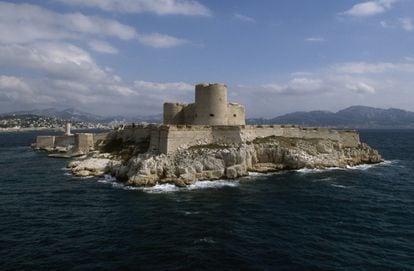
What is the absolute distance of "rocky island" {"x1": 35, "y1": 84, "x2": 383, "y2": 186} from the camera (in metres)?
46.4

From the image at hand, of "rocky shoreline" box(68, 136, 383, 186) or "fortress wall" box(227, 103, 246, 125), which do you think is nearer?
"rocky shoreline" box(68, 136, 383, 186)

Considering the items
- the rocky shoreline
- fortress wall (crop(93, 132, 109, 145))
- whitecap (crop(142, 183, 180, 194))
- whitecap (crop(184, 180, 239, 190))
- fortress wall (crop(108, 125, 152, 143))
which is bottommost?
whitecap (crop(142, 183, 180, 194))

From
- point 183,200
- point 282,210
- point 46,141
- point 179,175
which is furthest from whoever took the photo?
point 46,141

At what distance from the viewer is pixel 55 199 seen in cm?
3841

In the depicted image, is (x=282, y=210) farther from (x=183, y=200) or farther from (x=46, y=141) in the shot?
(x=46, y=141)

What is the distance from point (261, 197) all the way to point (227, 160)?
A: 10956mm

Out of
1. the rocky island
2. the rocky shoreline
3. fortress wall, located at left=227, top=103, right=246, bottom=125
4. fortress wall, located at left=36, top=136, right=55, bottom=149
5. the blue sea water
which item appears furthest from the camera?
fortress wall, located at left=36, top=136, right=55, bottom=149

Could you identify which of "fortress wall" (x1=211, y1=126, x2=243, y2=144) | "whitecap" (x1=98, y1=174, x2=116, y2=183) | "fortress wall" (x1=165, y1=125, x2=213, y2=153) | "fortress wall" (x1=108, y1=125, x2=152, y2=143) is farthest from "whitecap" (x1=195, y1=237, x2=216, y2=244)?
"fortress wall" (x1=108, y1=125, x2=152, y2=143)

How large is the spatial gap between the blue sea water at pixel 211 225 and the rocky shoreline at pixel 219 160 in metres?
2.37

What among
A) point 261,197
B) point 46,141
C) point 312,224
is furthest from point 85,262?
point 46,141

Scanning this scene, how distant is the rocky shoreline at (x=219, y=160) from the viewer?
45.5m

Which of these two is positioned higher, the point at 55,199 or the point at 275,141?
the point at 275,141

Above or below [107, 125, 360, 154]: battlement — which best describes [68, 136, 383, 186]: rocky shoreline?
below

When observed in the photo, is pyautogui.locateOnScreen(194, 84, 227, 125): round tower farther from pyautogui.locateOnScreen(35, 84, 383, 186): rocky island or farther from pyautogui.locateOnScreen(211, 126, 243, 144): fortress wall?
pyautogui.locateOnScreen(211, 126, 243, 144): fortress wall
